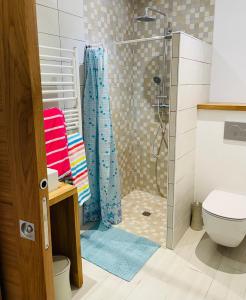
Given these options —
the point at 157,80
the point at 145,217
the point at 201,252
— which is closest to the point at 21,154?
the point at 201,252

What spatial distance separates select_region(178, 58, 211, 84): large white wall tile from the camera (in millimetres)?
1985

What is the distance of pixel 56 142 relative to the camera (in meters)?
1.91

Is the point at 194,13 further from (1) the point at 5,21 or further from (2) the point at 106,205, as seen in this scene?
(1) the point at 5,21

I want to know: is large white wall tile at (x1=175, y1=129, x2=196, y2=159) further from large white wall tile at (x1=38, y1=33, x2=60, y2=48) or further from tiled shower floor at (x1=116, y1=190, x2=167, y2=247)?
large white wall tile at (x1=38, y1=33, x2=60, y2=48)

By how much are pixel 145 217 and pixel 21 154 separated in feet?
7.13

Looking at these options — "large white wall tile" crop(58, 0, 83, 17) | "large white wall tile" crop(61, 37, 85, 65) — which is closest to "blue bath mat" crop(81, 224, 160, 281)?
"large white wall tile" crop(61, 37, 85, 65)

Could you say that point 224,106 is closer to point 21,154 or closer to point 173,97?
point 173,97

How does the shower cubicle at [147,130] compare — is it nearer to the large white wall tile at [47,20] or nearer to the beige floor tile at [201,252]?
the beige floor tile at [201,252]

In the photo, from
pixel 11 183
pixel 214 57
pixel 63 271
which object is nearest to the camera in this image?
pixel 11 183

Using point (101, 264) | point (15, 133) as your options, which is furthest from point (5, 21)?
point (101, 264)

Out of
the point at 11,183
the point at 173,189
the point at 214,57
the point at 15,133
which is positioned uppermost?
the point at 214,57

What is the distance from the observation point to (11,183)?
88 cm

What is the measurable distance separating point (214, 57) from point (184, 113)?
2.73ft

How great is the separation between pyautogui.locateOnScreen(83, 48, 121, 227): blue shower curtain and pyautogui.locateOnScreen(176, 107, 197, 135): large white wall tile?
63 cm
